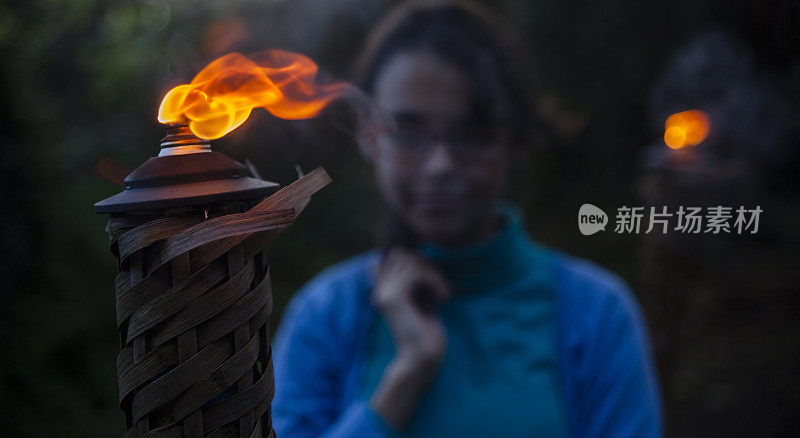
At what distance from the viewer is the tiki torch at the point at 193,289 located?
72cm

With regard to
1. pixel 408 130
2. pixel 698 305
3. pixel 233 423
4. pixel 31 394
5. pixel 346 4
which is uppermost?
pixel 346 4

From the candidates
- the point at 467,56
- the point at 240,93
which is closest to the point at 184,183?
the point at 240,93

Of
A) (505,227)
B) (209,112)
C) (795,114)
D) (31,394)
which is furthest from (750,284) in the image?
(209,112)

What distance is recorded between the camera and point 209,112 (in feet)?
2.90

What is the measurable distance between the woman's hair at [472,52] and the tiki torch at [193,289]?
1.11 meters

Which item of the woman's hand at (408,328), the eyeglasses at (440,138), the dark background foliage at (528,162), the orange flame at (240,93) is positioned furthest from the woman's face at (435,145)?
the orange flame at (240,93)

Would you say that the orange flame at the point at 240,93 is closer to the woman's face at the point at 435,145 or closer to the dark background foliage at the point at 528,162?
the dark background foliage at the point at 528,162

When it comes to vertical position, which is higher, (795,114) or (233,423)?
(795,114)

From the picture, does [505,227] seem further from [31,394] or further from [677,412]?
[677,412]

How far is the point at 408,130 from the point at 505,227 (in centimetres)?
47

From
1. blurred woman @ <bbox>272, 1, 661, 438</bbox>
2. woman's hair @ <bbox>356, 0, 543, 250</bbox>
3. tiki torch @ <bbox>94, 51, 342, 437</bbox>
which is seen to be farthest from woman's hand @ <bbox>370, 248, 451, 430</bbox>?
tiki torch @ <bbox>94, 51, 342, 437</bbox>

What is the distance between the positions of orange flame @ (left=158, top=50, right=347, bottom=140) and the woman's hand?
754 millimetres

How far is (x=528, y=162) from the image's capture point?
8.20 meters

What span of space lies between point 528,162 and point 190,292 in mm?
7811
